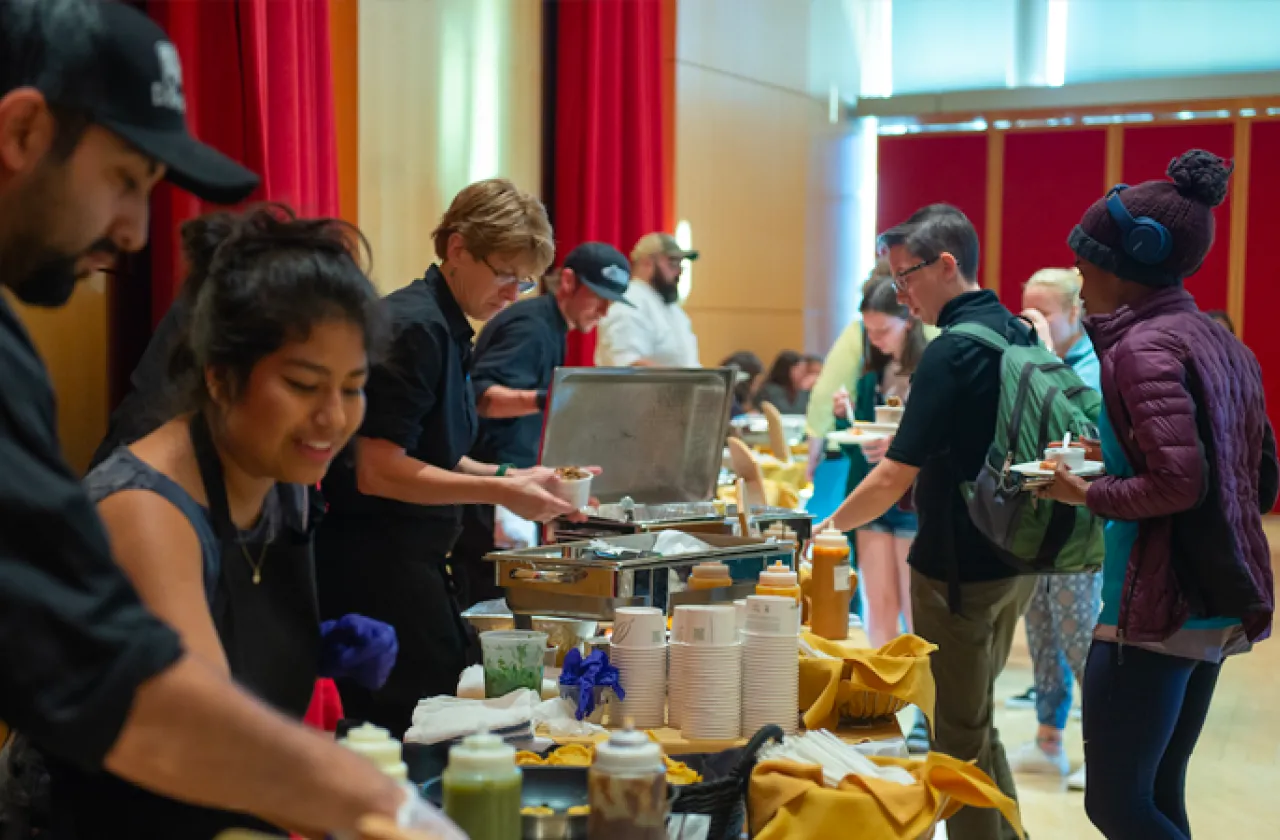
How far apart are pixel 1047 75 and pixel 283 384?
963 centimetres

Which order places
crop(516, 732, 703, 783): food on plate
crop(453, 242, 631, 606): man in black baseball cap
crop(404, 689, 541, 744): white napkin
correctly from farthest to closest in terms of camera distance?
Answer: crop(453, 242, 631, 606): man in black baseball cap
crop(404, 689, 541, 744): white napkin
crop(516, 732, 703, 783): food on plate

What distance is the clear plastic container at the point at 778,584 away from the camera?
2141mm

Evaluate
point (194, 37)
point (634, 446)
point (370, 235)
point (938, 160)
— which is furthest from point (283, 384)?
point (938, 160)

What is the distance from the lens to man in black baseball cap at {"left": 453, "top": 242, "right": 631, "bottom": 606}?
372 cm

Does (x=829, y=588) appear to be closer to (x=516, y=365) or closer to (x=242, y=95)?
(x=516, y=365)

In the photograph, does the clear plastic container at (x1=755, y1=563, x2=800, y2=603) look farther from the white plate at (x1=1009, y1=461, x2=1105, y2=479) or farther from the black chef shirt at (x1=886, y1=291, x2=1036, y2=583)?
the black chef shirt at (x1=886, y1=291, x2=1036, y2=583)

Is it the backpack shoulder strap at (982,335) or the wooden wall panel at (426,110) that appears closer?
the backpack shoulder strap at (982,335)

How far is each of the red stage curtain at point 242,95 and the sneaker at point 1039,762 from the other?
8.56 ft

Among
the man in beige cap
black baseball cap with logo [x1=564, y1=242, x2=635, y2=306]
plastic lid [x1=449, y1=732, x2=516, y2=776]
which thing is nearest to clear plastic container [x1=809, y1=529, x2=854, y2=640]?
plastic lid [x1=449, y1=732, x2=516, y2=776]

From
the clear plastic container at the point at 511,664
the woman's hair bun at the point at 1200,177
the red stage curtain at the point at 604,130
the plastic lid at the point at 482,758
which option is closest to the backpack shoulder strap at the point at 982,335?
the woman's hair bun at the point at 1200,177

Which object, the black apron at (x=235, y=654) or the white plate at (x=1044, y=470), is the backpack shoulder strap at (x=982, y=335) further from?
the black apron at (x=235, y=654)

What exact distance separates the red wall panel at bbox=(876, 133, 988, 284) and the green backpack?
7689mm

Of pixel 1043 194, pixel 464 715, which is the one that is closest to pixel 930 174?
pixel 1043 194

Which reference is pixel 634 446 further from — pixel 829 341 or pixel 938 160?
pixel 938 160
